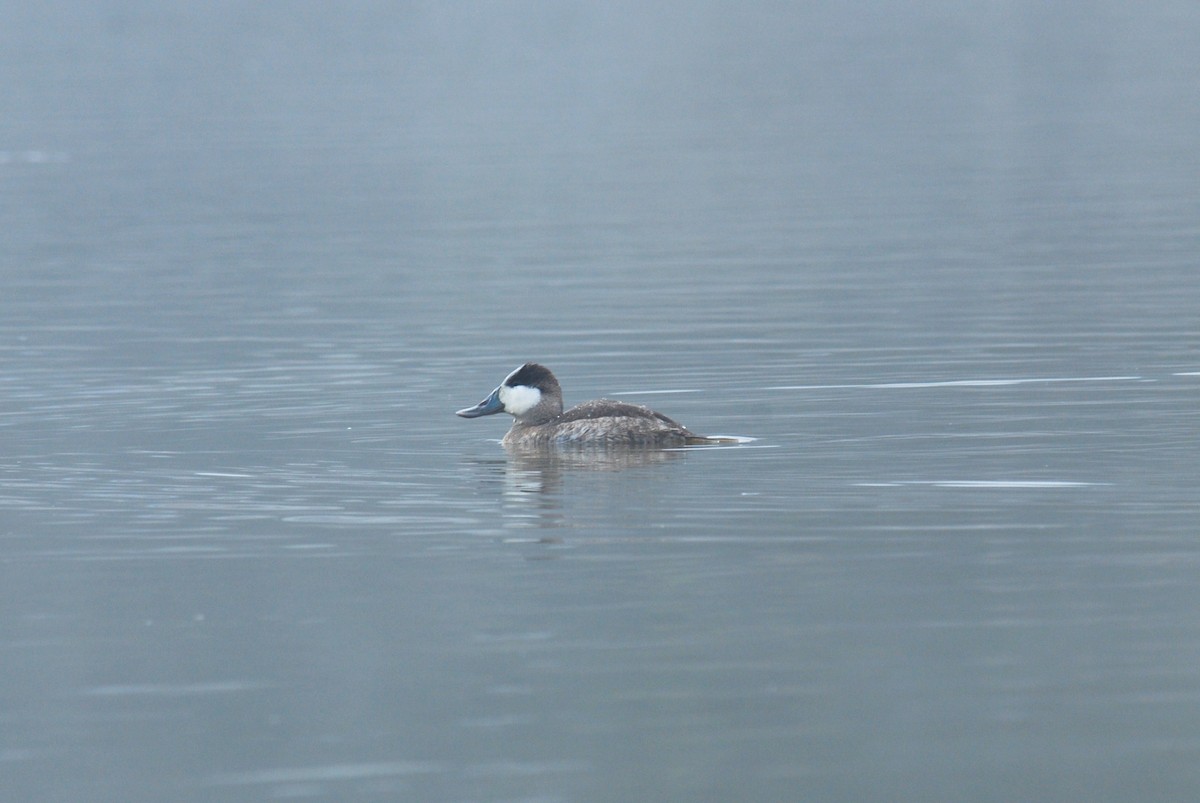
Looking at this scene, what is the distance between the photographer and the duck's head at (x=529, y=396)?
16.7m

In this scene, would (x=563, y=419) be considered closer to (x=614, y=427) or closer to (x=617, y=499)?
(x=614, y=427)

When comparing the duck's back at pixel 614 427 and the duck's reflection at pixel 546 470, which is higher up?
the duck's back at pixel 614 427

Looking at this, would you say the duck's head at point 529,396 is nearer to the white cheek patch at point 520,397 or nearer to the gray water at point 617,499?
the white cheek patch at point 520,397

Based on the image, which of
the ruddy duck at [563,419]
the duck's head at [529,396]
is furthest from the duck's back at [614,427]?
the duck's head at [529,396]

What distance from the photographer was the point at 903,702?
9.62 metres

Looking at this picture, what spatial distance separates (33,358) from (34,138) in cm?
4319

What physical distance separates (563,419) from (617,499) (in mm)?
2296

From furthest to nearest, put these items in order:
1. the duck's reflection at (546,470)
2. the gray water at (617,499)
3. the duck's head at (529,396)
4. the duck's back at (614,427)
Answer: the duck's head at (529,396), the duck's back at (614,427), the duck's reflection at (546,470), the gray water at (617,499)

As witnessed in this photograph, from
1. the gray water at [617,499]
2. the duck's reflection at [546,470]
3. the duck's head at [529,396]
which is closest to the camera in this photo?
the gray water at [617,499]

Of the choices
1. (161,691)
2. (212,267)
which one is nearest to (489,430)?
(161,691)

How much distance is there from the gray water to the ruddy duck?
223mm

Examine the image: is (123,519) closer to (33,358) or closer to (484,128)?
(33,358)

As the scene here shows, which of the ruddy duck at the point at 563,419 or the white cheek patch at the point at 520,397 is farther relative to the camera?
the white cheek patch at the point at 520,397

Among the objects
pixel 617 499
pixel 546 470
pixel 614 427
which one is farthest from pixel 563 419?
pixel 617 499
